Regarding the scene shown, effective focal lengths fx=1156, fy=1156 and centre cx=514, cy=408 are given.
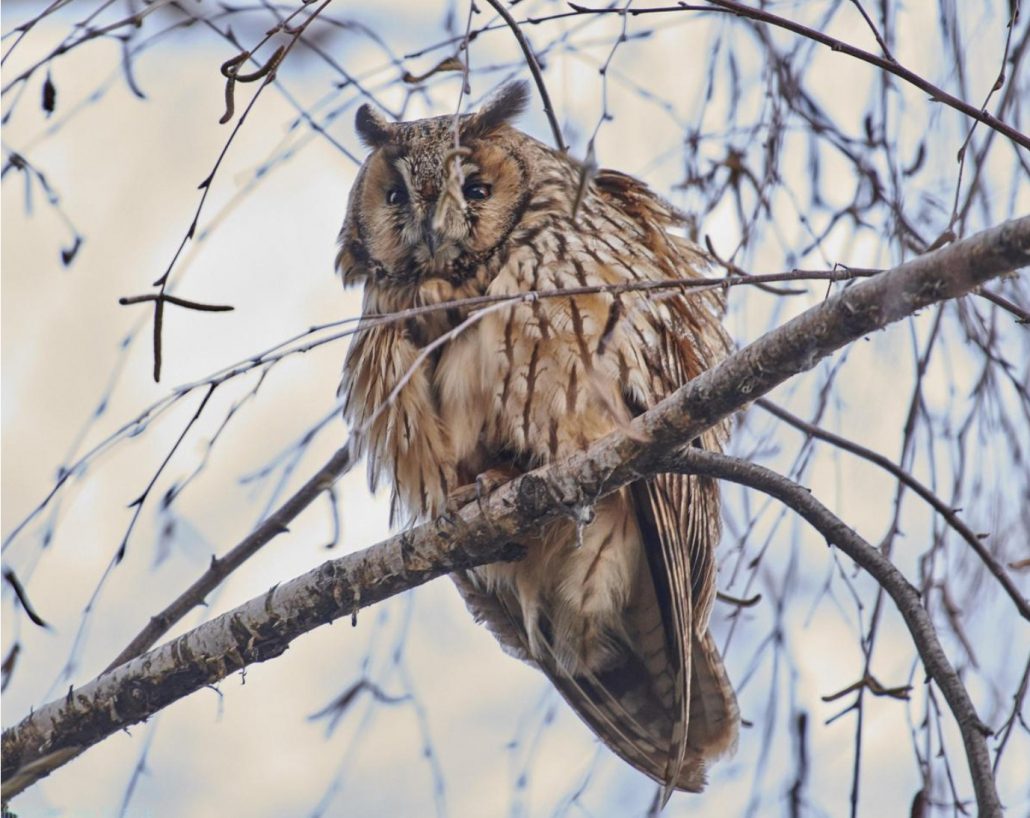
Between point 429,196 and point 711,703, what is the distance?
1357 mm

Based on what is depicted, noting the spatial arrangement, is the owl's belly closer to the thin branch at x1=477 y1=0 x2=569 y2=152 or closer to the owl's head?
the owl's head

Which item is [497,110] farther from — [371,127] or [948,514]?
[948,514]

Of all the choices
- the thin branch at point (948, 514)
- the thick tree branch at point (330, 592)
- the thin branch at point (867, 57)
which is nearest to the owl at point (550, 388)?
the thick tree branch at point (330, 592)

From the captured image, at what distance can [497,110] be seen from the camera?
2.96m

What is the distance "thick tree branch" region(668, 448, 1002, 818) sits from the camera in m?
1.67

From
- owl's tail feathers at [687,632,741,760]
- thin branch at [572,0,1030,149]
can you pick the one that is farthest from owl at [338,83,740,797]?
thin branch at [572,0,1030,149]

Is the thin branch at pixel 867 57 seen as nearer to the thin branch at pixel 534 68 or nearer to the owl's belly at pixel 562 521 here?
the thin branch at pixel 534 68

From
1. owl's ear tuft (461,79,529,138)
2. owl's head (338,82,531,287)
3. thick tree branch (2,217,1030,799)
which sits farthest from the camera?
owl's ear tuft (461,79,529,138)

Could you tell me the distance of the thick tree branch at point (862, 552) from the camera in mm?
1672

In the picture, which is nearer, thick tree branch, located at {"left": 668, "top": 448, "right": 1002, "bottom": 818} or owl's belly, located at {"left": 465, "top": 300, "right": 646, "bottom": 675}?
thick tree branch, located at {"left": 668, "top": 448, "right": 1002, "bottom": 818}

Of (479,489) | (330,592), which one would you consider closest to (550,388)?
(479,489)

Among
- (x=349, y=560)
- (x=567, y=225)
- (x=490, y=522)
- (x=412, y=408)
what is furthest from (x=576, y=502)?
Result: (x=567, y=225)

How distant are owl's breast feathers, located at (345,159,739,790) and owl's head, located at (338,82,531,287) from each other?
0.20 feet

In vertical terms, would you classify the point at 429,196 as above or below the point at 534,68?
above
